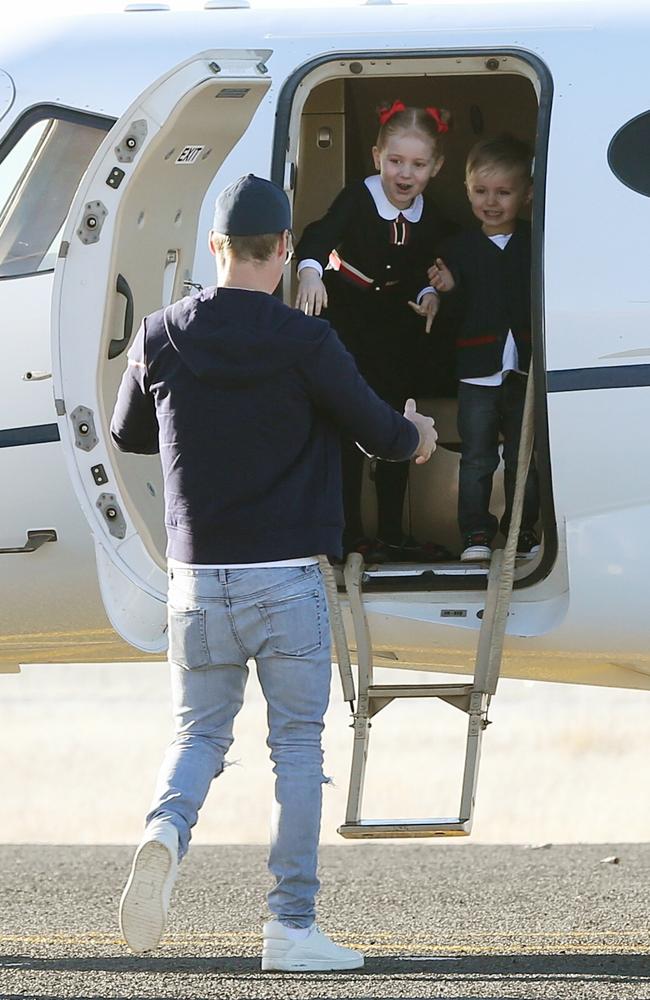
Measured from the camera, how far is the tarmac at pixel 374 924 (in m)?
5.66

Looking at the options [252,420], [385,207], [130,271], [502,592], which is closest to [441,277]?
[385,207]

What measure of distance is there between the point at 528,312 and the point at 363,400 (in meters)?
1.64

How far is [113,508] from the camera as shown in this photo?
215 inches

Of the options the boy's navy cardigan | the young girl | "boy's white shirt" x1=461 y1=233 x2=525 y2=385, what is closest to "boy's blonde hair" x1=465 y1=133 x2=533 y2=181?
the young girl

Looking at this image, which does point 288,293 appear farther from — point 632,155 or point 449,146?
point 449,146

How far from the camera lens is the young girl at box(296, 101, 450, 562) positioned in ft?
19.8

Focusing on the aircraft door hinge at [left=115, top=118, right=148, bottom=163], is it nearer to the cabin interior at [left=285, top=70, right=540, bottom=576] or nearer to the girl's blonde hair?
the girl's blonde hair

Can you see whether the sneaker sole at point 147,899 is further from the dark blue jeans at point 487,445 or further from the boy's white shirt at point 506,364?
the boy's white shirt at point 506,364

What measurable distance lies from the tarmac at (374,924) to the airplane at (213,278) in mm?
1108

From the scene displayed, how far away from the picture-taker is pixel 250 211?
4.58 meters

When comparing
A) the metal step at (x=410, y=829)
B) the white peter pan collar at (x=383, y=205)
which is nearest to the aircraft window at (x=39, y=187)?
the white peter pan collar at (x=383, y=205)

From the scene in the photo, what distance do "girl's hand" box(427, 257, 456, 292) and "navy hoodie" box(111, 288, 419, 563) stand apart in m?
1.59

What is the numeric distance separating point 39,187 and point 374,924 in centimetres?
363

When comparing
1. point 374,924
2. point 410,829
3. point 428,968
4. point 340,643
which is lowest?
point 374,924
